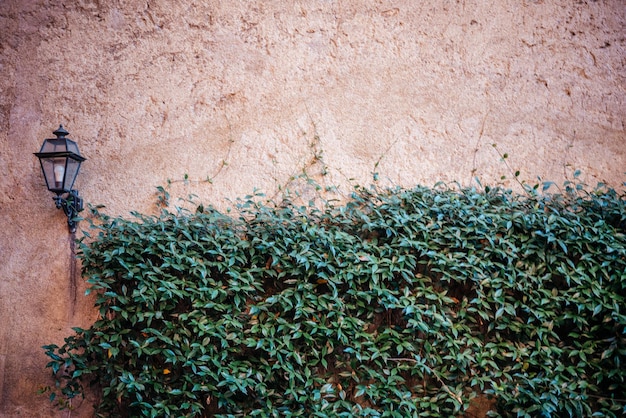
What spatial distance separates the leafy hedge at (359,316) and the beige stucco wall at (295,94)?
0.42 meters

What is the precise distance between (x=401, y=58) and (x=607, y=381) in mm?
2592

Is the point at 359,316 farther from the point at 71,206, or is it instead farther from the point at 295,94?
the point at 71,206

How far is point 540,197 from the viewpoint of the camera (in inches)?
122

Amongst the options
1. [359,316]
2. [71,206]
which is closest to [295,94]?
[359,316]

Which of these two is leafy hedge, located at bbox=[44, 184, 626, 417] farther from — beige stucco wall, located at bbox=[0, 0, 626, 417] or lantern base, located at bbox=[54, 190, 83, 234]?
beige stucco wall, located at bbox=[0, 0, 626, 417]

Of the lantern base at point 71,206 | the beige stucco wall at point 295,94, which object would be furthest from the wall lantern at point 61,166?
the beige stucco wall at point 295,94

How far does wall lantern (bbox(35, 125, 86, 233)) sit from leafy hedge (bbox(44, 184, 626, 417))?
0.36 m

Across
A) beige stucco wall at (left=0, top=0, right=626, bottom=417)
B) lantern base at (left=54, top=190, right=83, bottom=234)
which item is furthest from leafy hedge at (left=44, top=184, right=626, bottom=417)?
beige stucco wall at (left=0, top=0, right=626, bottom=417)

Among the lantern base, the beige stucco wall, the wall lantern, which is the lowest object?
the lantern base

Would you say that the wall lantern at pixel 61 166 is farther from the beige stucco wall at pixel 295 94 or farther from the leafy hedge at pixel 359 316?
the leafy hedge at pixel 359 316

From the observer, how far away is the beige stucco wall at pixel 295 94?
315 centimetres

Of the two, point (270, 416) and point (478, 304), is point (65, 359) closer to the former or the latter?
point (270, 416)

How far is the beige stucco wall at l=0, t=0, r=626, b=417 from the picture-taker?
3148 mm

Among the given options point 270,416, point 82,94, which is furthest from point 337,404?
point 82,94
